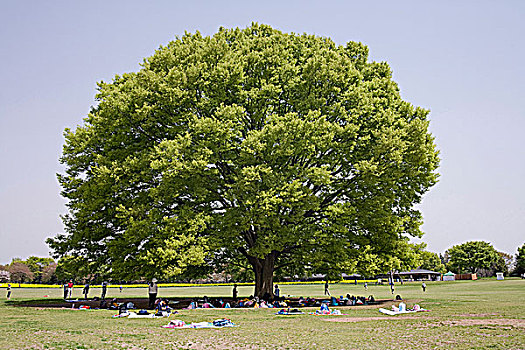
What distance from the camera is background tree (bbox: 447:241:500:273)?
134625mm

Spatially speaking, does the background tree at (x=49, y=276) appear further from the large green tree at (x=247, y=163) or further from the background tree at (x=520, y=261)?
the background tree at (x=520, y=261)

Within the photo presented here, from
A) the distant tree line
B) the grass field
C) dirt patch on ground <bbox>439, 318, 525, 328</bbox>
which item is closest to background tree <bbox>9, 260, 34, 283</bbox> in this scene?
the distant tree line

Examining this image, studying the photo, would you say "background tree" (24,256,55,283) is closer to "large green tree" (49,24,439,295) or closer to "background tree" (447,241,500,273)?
"large green tree" (49,24,439,295)

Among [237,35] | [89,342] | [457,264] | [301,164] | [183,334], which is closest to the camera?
[89,342]

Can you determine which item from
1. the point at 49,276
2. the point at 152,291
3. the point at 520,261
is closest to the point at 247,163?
the point at 152,291

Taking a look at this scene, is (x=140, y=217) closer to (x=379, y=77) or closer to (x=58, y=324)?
(x=58, y=324)

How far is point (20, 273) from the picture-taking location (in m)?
114

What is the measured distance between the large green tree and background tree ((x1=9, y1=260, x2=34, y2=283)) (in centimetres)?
9380

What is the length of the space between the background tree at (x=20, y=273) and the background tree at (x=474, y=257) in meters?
120

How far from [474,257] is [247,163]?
127 metres

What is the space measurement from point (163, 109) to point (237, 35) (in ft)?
27.9

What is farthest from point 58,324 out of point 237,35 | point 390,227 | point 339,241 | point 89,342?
point 237,35

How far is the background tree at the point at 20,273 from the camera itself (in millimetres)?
112000

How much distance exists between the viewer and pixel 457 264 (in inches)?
5438
